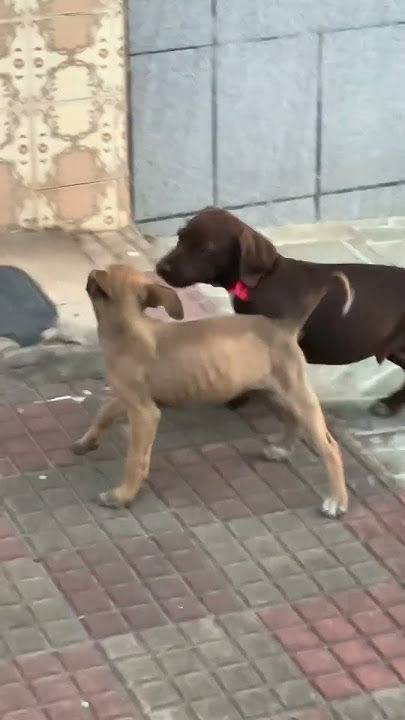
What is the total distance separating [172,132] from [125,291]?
138 cm

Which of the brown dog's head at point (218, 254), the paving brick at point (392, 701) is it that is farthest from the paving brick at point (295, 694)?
the brown dog's head at point (218, 254)

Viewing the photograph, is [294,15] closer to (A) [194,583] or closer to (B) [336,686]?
(A) [194,583]

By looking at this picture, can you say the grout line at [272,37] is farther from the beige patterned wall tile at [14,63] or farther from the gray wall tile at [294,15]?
the beige patterned wall tile at [14,63]

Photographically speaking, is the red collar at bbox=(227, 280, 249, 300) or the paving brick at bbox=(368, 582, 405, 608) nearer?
the paving brick at bbox=(368, 582, 405, 608)

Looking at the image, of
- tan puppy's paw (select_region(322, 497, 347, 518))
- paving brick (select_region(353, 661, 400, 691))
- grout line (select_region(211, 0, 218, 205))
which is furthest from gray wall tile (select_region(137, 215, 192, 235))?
paving brick (select_region(353, 661, 400, 691))

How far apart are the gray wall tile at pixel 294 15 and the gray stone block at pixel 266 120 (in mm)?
37

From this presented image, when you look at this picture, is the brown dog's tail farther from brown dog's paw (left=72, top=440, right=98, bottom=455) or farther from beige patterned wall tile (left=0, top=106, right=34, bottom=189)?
beige patterned wall tile (left=0, top=106, right=34, bottom=189)

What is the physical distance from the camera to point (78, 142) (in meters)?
3.57

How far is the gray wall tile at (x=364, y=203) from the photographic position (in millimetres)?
3934

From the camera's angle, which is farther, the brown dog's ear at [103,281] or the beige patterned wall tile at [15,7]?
the beige patterned wall tile at [15,7]

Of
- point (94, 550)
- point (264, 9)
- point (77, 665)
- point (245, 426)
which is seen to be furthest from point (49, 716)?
point (264, 9)

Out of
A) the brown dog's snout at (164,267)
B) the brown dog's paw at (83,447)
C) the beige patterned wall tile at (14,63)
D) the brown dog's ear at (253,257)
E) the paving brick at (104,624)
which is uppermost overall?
the beige patterned wall tile at (14,63)

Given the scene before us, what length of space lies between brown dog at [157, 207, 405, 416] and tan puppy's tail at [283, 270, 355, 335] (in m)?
0.02

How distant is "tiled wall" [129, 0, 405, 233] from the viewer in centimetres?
355
